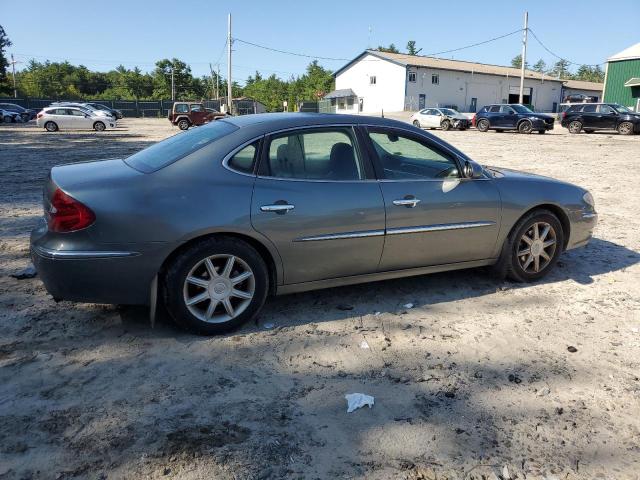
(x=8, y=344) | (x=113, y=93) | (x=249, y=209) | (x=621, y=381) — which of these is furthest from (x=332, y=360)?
(x=113, y=93)

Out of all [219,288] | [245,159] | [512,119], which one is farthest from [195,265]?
[512,119]

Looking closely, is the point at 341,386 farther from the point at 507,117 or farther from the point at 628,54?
the point at 628,54

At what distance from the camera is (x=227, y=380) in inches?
125

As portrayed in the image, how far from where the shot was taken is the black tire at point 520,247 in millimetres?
4715

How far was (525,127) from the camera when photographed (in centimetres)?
2814

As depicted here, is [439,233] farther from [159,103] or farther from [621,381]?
[159,103]

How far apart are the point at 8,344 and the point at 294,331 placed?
1.95m

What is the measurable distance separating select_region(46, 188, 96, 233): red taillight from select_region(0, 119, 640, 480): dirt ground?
820mm

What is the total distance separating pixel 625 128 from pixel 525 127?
4679mm

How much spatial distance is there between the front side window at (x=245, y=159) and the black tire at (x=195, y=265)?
51 centimetres

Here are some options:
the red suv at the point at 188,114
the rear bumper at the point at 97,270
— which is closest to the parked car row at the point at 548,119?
the red suv at the point at 188,114

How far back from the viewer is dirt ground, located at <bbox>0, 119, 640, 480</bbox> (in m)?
2.50

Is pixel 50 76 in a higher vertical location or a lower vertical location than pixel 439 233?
higher

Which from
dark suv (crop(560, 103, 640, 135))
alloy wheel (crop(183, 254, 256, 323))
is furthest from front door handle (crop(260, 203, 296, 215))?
dark suv (crop(560, 103, 640, 135))
